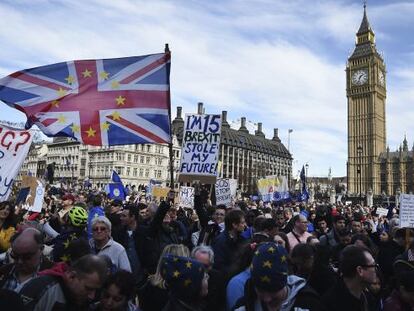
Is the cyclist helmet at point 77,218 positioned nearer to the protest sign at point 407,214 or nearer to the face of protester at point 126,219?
the face of protester at point 126,219

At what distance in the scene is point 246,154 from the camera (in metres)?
116

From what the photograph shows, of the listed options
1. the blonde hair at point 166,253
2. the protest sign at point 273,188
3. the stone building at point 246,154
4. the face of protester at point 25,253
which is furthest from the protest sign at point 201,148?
the stone building at point 246,154

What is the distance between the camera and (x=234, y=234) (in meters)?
5.57

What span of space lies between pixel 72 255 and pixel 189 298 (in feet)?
4.72

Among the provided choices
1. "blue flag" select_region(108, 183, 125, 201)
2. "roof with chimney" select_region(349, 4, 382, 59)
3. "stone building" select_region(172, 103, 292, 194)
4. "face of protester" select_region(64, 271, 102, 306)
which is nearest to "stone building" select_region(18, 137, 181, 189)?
"stone building" select_region(172, 103, 292, 194)

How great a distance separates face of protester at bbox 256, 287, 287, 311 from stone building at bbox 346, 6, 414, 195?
378 feet

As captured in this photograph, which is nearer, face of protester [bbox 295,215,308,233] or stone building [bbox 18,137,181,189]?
face of protester [bbox 295,215,308,233]

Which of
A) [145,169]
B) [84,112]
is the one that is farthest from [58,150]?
[84,112]

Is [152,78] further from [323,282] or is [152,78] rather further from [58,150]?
[58,150]

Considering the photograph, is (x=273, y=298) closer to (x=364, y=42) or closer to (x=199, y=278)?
(x=199, y=278)

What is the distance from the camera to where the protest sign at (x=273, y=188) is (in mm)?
22844

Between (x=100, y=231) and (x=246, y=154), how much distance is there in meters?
111

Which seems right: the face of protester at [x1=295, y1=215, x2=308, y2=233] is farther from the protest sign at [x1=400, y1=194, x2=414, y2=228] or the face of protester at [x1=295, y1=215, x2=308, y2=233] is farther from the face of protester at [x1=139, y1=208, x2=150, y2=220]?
the face of protester at [x1=139, y1=208, x2=150, y2=220]

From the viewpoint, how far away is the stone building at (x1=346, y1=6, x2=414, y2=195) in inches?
4395
